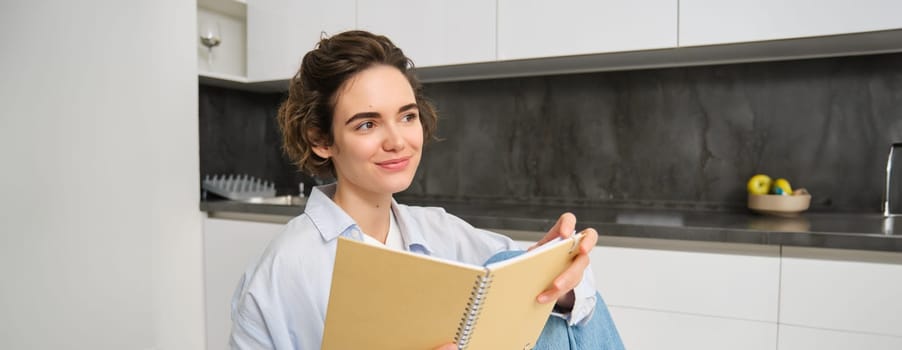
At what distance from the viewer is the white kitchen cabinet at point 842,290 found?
1.34 m

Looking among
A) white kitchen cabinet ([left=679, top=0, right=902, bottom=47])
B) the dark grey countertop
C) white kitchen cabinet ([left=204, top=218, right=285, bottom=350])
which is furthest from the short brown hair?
white kitchen cabinet ([left=204, top=218, right=285, bottom=350])

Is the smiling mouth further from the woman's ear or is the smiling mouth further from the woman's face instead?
the woman's ear

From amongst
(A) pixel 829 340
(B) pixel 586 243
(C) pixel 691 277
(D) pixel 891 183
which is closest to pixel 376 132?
(B) pixel 586 243

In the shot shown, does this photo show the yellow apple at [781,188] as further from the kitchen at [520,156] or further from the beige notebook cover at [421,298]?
the beige notebook cover at [421,298]

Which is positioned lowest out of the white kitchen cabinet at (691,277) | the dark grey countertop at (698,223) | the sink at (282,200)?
the white kitchen cabinet at (691,277)

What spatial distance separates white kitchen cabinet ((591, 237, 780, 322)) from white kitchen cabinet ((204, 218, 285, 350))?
122cm

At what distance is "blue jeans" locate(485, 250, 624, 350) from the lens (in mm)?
884

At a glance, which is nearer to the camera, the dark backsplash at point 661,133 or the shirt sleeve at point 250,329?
the shirt sleeve at point 250,329

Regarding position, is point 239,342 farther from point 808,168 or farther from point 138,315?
point 808,168

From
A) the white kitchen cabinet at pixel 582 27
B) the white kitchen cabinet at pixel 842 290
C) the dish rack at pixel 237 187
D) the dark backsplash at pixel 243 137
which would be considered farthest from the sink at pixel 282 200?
the white kitchen cabinet at pixel 842 290

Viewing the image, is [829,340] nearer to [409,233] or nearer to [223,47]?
[409,233]

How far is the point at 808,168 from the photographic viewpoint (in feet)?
6.23

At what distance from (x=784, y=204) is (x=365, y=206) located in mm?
1382

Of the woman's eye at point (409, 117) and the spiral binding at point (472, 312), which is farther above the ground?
the woman's eye at point (409, 117)
